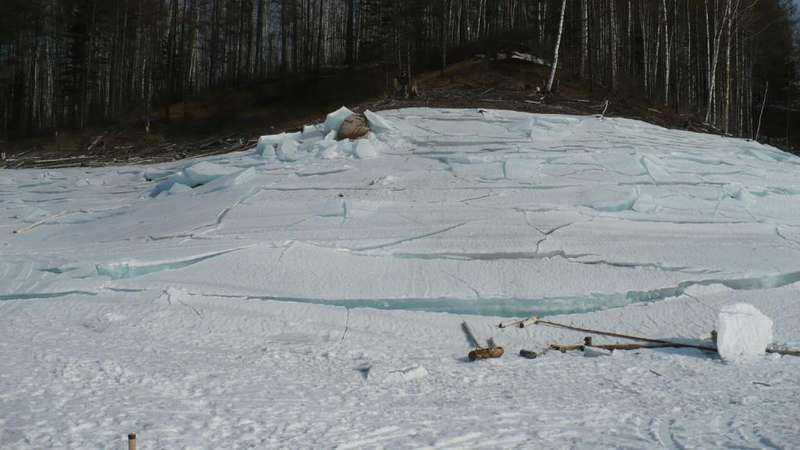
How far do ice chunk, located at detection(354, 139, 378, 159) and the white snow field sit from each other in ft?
0.12

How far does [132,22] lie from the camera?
27.1 m

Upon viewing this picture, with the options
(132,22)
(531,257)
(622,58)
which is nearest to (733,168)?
(531,257)

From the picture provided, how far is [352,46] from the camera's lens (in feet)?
94.3

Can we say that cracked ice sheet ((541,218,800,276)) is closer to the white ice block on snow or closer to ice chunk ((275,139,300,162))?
ice chunk ((275,139,300,162))

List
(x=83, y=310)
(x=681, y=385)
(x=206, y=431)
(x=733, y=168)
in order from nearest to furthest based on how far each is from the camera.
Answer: (x=206, y=431) → (x=681, y=385) → (x=83, y=310) → (x=733, y=168)

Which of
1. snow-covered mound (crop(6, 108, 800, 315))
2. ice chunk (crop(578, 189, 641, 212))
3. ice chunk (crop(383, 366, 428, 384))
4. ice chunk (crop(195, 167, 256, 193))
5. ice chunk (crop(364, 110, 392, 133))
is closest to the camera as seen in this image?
ice chunk (crop(383, 366, 428, 384))

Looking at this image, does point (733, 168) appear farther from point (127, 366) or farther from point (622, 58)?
point (622, 58)

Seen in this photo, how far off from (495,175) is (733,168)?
3787 mm

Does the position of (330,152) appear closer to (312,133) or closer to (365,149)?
A: (365,149)

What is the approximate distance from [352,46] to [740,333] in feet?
87.8

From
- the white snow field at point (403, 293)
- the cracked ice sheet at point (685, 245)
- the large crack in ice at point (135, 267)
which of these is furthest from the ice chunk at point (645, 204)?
the large crack in ice at point (135, 267)

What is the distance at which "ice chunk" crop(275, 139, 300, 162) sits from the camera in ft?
30.6

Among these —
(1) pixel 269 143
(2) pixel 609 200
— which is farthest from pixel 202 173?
(2) pixel 609 200

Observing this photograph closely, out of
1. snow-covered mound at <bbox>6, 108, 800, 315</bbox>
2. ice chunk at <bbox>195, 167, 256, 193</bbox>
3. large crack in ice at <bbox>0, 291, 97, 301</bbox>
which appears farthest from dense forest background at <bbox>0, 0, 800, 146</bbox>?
large crack in ice at <bbox>0, 291, 97, 301</bbox>
